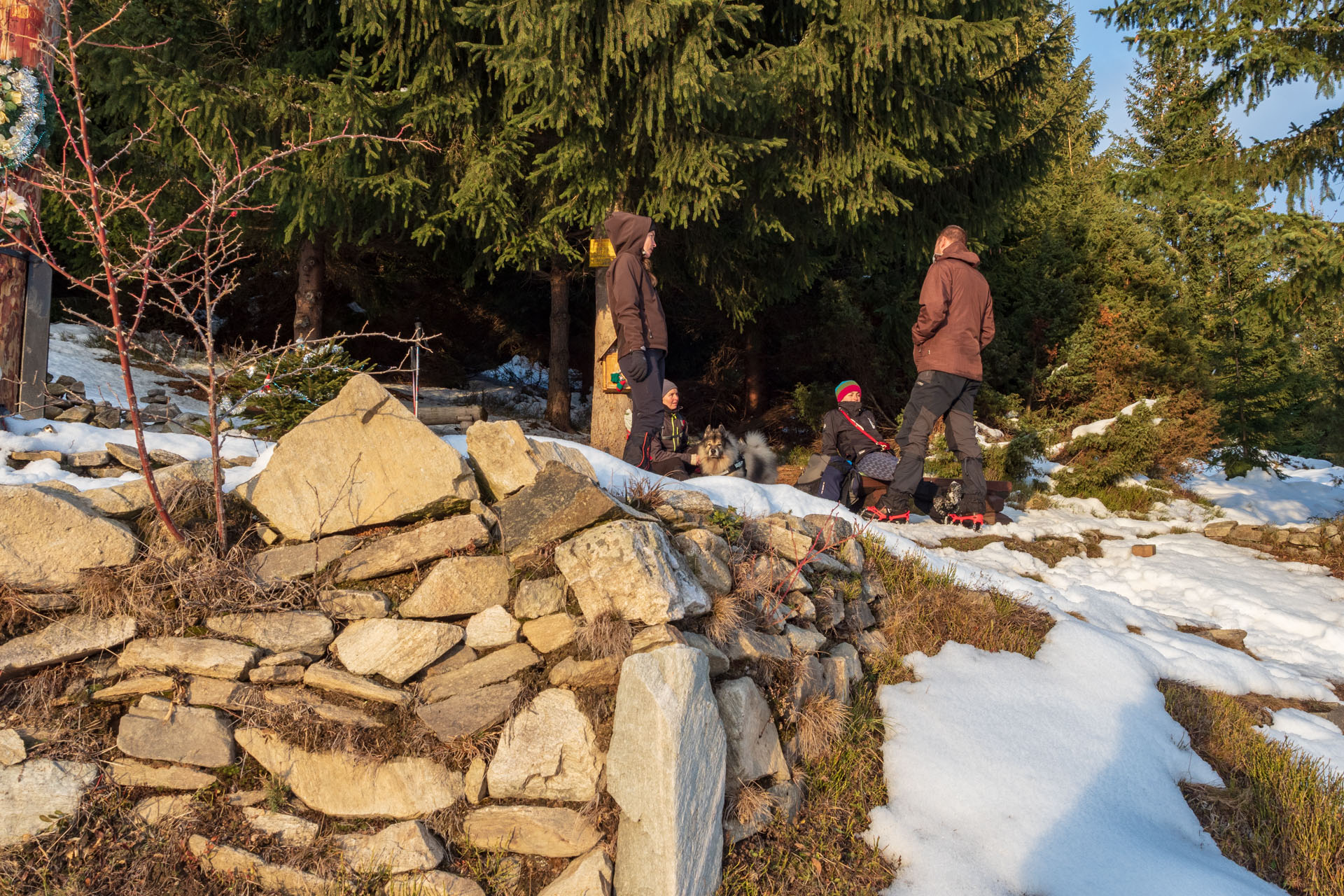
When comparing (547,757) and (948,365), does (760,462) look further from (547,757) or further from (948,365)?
(547,757)

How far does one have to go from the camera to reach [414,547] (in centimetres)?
387

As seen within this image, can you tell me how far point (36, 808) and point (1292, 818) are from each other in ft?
17.6

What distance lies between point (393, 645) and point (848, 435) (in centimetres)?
514

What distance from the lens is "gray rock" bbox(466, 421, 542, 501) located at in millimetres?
4145

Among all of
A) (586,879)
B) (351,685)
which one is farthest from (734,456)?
(586,879)

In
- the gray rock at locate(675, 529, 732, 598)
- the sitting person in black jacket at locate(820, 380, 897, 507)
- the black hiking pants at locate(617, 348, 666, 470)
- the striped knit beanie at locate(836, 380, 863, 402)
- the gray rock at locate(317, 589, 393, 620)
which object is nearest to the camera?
the gray rock at locate(317, 589, 393, 620)

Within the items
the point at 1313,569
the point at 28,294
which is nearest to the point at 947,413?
the point at 1313,569

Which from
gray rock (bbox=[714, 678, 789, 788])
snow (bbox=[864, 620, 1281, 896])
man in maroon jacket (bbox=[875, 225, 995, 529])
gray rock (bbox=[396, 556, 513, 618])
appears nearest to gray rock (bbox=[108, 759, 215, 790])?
gray rock (bbox=[396, 556, 513, 618])

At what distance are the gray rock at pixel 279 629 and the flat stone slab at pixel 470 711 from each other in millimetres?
577

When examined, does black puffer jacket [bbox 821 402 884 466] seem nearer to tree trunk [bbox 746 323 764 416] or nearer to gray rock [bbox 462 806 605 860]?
gray rock [bbox 462 806 605 860]

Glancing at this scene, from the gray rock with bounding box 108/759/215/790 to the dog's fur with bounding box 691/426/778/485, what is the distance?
4.70 m

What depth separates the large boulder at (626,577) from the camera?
3.54 metres

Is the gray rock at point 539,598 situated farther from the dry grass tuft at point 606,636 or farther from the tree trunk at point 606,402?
the tree trunk at point 606,402

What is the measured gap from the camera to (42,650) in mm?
3408
